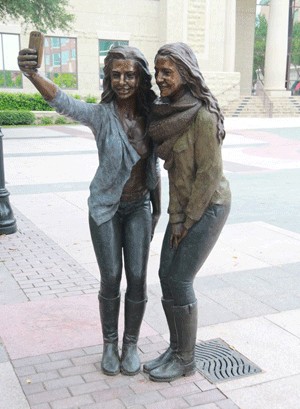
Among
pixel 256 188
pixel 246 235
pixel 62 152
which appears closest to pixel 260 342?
pixel 246 235

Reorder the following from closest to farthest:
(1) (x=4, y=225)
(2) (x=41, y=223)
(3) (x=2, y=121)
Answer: (1) (x=4, y=225) → (2) (x=41, y=223) → (3) (x=2, y=121)

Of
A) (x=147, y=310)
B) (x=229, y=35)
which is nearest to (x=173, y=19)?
A: (x=229, y=35)

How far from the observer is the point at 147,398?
3.31m

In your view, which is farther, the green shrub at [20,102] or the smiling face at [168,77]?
the green shrub at [20,102]

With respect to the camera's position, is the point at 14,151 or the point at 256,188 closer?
the point at 256,188

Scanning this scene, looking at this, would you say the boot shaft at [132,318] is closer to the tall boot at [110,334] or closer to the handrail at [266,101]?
the tall boot at [110,334]

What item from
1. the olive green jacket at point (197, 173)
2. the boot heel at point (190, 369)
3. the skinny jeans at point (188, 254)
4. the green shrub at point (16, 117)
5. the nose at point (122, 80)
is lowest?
the green shrub at point (16, 117)

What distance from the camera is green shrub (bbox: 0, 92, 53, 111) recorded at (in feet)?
93.2

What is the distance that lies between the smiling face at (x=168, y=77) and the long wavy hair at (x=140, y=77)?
0.20 m

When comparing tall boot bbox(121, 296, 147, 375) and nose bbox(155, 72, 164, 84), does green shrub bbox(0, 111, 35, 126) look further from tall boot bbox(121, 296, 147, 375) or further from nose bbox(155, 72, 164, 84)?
nose bbox(155, 72, 164, 84)

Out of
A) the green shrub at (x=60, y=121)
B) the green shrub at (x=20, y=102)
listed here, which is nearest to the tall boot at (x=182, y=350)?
the green shrub at (x=60, y=121)

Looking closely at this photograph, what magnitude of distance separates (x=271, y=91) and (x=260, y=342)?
3479cm

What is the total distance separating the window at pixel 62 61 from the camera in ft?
106

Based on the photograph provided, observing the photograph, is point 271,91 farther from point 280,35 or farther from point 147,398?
point 147,398
